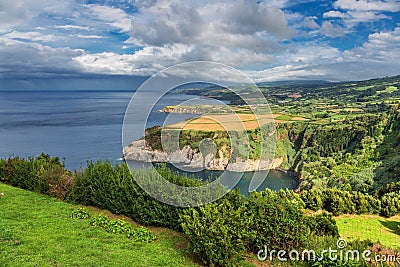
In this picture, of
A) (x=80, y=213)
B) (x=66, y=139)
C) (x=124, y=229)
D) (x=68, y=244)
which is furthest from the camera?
(x=66, y=139)

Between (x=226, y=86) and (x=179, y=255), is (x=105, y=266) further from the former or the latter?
(x=226, y=86)

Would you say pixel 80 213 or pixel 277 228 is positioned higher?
pixel 277 228

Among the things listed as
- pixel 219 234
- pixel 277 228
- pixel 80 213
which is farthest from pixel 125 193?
pixel 277 228

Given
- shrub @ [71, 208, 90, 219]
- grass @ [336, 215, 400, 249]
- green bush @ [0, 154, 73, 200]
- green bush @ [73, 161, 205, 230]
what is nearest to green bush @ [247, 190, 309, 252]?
green bush @ [73, 161, 205, 230]

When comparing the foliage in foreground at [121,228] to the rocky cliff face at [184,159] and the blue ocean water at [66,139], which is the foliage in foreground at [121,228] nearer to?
the rocky cliff face at [184,159]

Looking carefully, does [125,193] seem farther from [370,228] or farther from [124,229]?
[370,228]

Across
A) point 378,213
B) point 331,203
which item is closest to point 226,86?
point 331,203

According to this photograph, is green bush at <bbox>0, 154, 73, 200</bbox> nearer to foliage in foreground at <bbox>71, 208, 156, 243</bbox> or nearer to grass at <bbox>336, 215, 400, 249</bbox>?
foliage in foreground at <bbox>71, 208, 156, 243</bbox>
